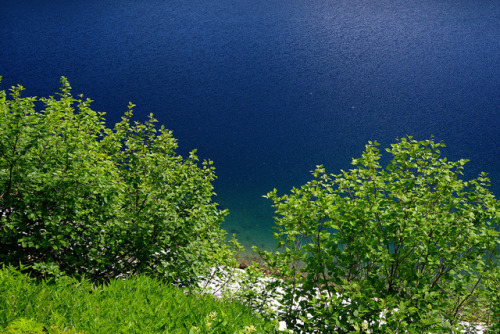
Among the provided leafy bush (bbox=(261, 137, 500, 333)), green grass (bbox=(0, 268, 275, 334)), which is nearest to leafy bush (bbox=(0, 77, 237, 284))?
green grass (bbox=(0, 268, 275, 334))

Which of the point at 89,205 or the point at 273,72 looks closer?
the point at 89,205

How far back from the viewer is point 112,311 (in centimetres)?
312

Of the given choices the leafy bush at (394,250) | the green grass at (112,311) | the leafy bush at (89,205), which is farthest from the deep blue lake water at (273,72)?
the green grass at (112,311)

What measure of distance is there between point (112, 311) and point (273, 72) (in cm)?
2427

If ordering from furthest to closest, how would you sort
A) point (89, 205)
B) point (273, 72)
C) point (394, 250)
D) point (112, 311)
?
point (273, 72) < point (89, 205) < point (394, 250) < point (112, 311)

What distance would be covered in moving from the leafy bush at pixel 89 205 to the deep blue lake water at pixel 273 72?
25.2 ft

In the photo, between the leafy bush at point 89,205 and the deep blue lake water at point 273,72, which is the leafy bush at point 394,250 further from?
the deep blue lake water at point 273,72

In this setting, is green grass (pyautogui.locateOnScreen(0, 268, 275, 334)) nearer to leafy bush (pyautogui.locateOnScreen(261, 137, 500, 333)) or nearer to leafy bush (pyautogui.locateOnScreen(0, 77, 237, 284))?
leafy bush (pyautogui.locateOnScreen(261, 137, 500, 333))

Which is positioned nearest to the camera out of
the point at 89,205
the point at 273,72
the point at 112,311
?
the point at 112,311

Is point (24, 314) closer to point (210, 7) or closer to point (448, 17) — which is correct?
point (210, 7)

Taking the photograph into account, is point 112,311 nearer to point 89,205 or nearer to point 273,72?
point 89,205

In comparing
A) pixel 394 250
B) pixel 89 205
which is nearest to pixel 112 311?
pixel 89 205

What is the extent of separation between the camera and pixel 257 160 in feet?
58.1

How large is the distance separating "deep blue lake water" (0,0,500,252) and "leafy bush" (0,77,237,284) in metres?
7.68
